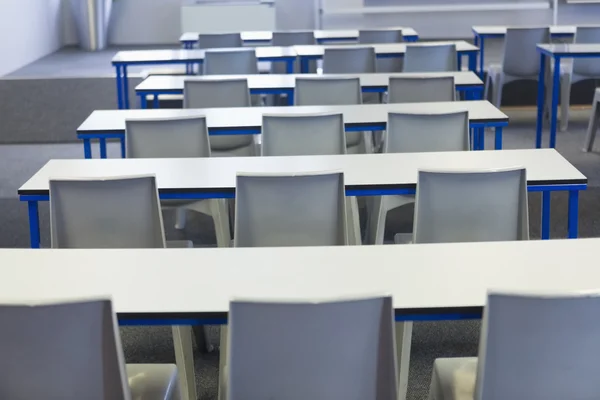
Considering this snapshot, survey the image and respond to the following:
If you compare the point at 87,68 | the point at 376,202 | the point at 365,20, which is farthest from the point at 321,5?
the point at 376,202


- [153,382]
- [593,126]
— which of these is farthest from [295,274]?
[593,126]

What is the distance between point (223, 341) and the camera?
9.40 ft

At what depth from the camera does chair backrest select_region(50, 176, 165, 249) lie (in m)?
3.08

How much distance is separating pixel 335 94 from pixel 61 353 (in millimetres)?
3788

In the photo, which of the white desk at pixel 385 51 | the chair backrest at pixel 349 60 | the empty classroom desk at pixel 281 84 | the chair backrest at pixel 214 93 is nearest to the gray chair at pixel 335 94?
the empty classroom desk at pixel 281 84

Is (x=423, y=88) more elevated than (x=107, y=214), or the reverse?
(x=423, y=88)

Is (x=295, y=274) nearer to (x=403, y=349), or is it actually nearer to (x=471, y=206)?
(x=403, y=349)

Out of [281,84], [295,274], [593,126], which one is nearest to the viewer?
[295,274]

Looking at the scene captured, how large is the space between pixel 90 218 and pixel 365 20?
9123 millimetres

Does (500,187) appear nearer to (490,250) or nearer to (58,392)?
(490,250)

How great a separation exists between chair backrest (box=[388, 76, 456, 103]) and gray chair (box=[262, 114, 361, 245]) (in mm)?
1280

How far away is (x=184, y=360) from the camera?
9.75 ft

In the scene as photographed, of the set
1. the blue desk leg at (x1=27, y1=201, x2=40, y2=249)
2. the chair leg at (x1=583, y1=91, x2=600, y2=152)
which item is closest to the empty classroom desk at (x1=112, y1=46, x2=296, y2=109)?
the chair leg at (x1=583, y1=91, x2=600, y2=152)

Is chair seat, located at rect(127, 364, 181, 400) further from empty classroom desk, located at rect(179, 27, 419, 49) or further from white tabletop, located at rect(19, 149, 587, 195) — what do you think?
empty classroom desk, located at rect(179, 27, 419, 49)
